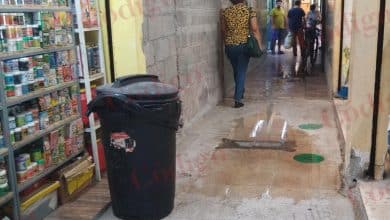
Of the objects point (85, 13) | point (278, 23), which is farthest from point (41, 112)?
point (278, 23)

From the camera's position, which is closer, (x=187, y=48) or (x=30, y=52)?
(x=30, y=52)

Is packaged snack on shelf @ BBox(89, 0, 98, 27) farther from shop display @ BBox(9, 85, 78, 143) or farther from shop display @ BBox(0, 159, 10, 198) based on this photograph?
shop display @ BBox(0, 159, 10, 198)

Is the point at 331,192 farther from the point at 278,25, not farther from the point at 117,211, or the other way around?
the point at 278,25

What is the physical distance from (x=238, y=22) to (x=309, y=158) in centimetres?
274

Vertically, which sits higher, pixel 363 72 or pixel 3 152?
pixel 363 72

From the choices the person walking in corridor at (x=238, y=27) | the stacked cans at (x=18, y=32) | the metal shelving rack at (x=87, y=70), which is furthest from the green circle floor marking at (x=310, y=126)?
the stacked cans at (x=18, y=32)

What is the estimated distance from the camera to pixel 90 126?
3.73 m

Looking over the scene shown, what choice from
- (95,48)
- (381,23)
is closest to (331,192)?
(381,23)

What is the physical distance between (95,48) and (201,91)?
8.06 feet

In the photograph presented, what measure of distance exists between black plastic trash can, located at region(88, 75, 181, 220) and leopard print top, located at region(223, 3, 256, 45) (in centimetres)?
349

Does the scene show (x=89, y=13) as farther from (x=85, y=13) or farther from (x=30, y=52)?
(x=30, y=52)

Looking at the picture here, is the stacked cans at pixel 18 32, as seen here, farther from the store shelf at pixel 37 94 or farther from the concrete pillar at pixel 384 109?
the concrete pillar at pixel 384 109

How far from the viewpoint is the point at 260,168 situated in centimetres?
412

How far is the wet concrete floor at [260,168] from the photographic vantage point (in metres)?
3.28
